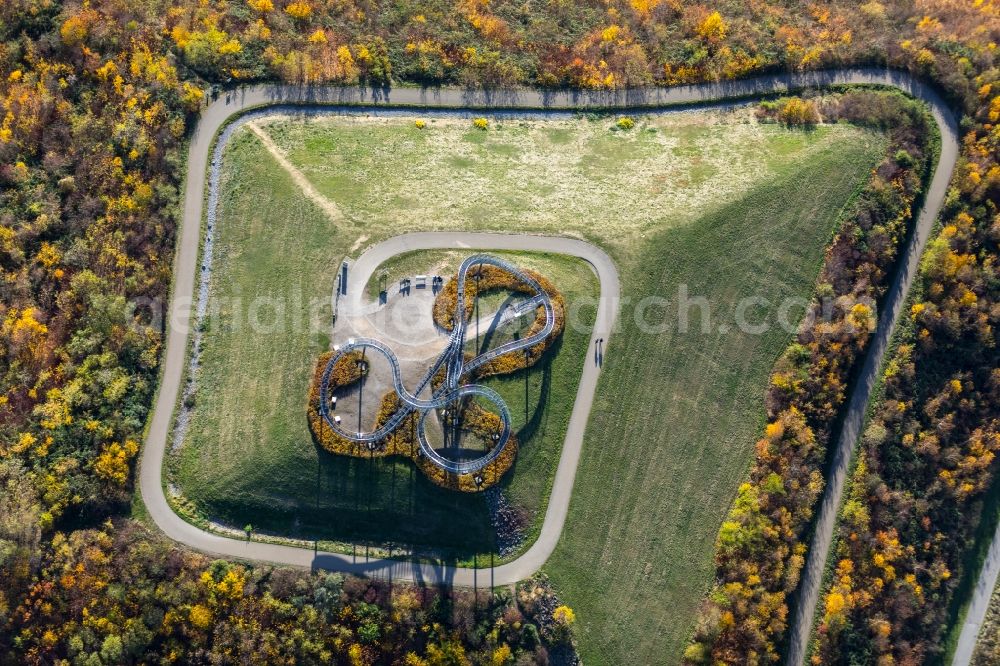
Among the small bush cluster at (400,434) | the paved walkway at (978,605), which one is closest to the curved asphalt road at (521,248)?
the small bush cluster at (400,434)

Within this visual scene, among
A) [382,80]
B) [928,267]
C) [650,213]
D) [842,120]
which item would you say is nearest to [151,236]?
[382,80]

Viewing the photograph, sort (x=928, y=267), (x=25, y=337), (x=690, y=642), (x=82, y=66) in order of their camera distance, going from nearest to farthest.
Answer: (x=690, y=642) < (x=25, y=337) < (x=928, y=267) < (x=82, y=66)

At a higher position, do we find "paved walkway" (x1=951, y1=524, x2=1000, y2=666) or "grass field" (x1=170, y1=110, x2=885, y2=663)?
"grass field" (x1=170, y1=110, x2=885, y2=663)

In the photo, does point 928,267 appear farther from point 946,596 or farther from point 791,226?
point 946,596

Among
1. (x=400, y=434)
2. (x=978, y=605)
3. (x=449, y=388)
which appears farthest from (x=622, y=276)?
(x=978, y=605)

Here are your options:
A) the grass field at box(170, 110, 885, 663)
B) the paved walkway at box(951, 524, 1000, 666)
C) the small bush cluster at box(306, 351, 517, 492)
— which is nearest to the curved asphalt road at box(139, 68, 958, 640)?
the grass field at box(170, 110, 885, 663)

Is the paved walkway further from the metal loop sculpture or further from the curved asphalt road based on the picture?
the metal loop sculpture

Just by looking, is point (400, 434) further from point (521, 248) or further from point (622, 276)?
point (622, 276)
